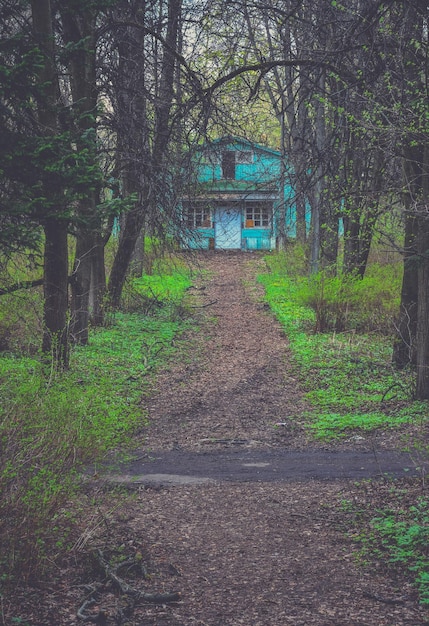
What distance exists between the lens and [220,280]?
96.9 feet

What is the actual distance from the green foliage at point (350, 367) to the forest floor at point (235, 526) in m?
0.43

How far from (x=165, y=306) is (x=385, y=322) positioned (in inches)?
262

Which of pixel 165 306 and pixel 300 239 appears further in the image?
pixel 300 239

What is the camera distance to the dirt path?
4.84 meters

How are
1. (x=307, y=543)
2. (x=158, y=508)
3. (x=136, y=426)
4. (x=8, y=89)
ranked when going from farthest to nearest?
1. (x=136, y=426)
2. (x=8, y=89)
3. (x=158, y=508)
4. (x=307, y=543)

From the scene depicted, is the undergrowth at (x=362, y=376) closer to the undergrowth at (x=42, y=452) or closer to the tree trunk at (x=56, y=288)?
the undergrowth at (x=42, y=452)

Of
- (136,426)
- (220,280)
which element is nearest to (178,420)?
(136,426)

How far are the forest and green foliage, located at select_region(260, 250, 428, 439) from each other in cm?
10

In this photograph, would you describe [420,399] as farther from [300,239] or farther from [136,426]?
[300,239]

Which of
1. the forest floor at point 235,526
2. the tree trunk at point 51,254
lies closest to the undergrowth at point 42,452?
the forest floor at point 235,526

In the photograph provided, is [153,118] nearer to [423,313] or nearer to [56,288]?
[56,288]

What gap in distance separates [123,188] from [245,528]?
12.7 meters

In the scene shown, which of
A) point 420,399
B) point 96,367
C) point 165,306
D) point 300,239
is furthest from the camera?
point 300,239

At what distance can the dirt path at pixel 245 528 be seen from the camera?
484 centimetres
